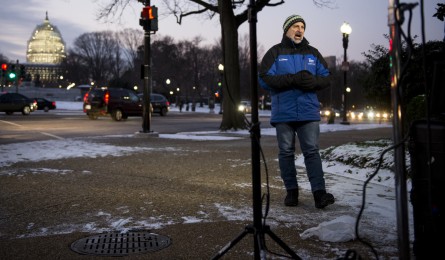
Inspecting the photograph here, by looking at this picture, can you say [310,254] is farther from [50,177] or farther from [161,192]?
[50,177]

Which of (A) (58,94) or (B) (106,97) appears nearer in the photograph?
(B) (106,97)

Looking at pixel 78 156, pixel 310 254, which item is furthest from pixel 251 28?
pixel 78 156

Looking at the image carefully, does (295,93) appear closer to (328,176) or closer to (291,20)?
(291,20)

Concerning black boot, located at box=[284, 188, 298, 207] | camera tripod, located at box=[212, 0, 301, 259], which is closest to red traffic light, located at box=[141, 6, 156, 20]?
black boot, located at box=[284, 188, 298, 207]

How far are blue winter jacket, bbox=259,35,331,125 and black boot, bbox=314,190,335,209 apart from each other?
29.6 inches

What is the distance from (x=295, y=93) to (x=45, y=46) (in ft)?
583

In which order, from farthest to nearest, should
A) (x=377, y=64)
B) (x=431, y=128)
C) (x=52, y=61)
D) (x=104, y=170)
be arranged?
1. (x=52, y=61)
2. (x=377, y=64)
3. (x=104, y=170)
4. (x=431, y=128)

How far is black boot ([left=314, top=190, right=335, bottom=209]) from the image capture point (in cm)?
463

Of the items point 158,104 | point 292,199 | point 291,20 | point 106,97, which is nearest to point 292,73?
point 291,20

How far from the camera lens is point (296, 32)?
4652 millimetres

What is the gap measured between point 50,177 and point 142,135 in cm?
776

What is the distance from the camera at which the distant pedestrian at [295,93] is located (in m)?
4.65

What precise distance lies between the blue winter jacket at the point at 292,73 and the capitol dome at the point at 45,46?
569 ft

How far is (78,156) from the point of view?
9109mm
